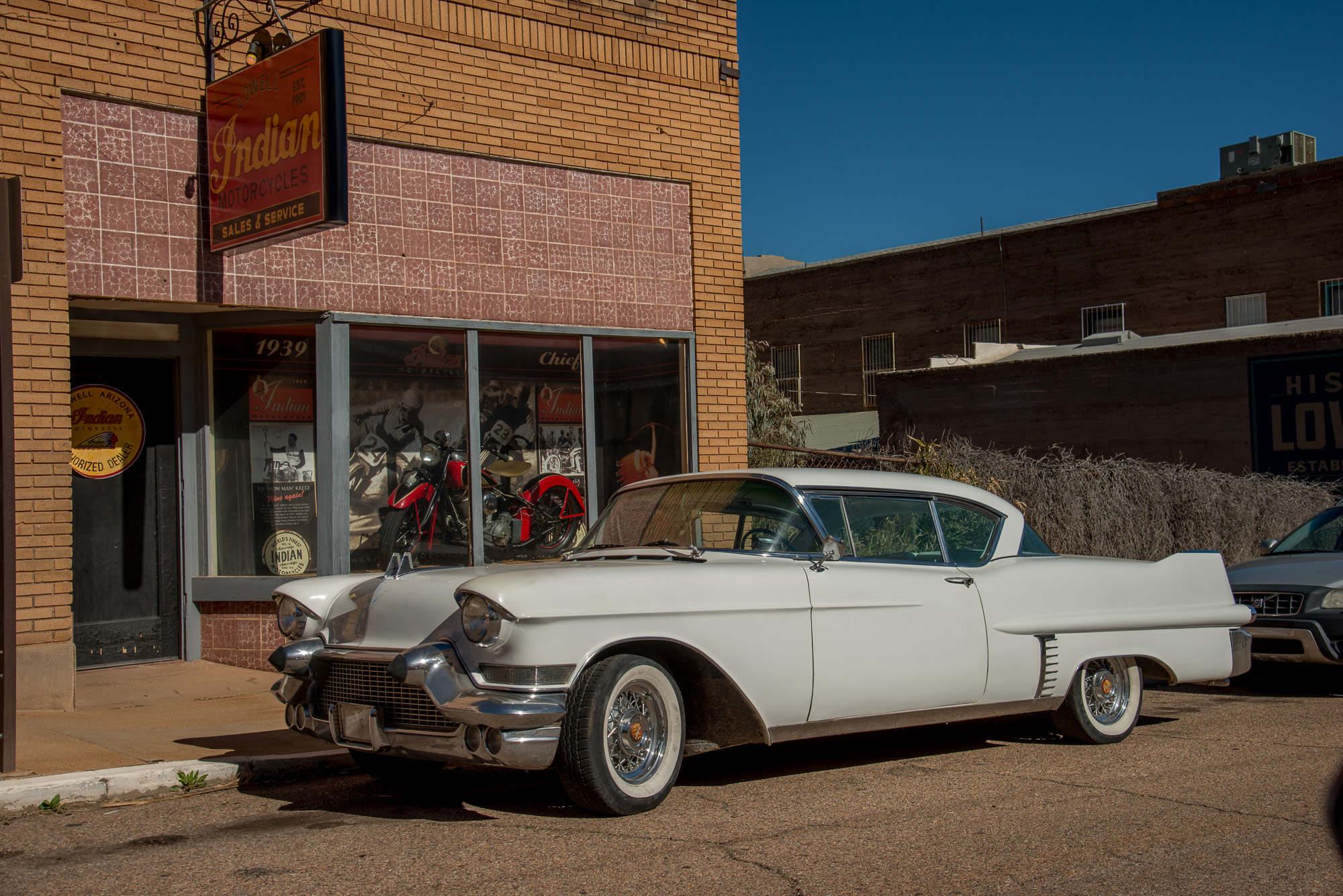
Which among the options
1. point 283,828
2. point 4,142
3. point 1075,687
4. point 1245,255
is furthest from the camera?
point 1245,255

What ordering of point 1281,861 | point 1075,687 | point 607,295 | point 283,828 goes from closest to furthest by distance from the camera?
1. point 1281,861
2. point 283,828
3. point 1075,687
4. point 607,295

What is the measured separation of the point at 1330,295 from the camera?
1264 inches

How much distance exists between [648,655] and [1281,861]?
248cm

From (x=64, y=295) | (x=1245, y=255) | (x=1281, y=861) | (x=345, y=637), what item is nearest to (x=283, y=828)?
(x=345, y=637)

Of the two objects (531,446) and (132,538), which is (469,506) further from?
(132,538)

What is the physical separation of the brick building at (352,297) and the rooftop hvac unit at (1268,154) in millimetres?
29486

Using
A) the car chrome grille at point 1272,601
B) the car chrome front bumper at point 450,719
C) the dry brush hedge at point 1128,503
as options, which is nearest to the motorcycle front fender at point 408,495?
the car chrome front bumper at point 450,719

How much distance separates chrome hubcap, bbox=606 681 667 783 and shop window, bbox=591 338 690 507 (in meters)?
5.28

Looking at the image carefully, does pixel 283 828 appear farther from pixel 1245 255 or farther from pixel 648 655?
pixel 1245 255

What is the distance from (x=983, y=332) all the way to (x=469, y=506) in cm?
3164

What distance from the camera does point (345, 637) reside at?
5215mm

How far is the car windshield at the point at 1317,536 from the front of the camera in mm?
9711

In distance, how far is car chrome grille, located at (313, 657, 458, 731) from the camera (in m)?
4.77

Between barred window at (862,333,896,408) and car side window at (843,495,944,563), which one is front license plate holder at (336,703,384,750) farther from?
barred window at (862,333,896,408)
